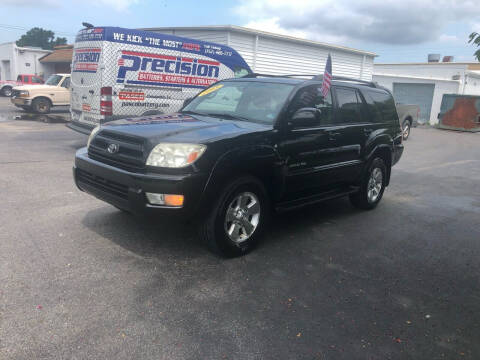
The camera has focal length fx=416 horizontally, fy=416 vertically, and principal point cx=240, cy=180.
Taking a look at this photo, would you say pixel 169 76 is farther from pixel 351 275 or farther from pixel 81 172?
pixel 351 275

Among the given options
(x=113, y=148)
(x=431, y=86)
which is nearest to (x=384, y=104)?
(x=113, y=148)

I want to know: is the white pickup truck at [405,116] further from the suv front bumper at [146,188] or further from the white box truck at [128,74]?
the suv front bumper at [146,188]

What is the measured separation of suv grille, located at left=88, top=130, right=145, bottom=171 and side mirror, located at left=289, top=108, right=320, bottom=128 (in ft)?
5.46

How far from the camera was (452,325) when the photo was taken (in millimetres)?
3230

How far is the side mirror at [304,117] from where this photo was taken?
176 inches

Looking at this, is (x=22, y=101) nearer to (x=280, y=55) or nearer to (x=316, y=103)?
(x=280, y=55)

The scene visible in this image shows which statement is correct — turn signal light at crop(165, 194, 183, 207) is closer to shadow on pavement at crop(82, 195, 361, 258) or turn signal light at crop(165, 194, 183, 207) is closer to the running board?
shadow on pavement at crop(82, 195, 361, 258)

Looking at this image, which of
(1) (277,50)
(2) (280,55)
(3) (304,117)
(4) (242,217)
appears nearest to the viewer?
(4) (242,217)

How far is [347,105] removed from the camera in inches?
217

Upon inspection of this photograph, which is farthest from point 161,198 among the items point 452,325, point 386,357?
point 452,325

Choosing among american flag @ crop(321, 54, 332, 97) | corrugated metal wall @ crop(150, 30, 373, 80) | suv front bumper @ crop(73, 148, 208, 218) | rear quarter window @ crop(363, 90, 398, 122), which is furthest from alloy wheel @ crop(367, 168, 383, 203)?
corrugated metal wall @ crop(150, 30, 373, 80)

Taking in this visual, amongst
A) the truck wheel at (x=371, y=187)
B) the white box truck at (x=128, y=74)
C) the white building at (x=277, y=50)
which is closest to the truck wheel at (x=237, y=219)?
the truck wheel at (x=371, y=187)

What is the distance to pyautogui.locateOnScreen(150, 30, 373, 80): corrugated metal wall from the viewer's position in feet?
54.7

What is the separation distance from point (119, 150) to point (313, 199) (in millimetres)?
2375
